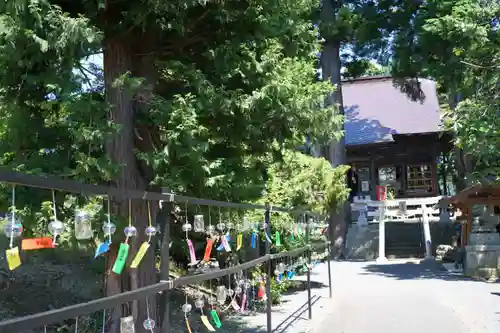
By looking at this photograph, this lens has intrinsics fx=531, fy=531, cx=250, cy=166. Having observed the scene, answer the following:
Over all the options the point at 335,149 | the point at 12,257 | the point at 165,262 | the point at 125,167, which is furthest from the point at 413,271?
the point at 12,257

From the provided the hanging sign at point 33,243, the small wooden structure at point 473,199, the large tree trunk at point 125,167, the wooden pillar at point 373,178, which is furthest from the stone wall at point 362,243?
the hanging sign at point 33,243

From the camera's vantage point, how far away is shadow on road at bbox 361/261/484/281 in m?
16.1

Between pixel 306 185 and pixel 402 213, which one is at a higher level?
pixel 306 185

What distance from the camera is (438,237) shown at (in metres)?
24.6

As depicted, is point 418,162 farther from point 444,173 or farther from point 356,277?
point 356,277

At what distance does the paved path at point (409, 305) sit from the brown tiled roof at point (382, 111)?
10.5m

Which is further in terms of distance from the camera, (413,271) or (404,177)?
(404,177)

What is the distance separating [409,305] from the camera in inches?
421

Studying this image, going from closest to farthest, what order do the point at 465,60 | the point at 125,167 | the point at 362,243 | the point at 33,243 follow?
the point at 33,243, the point at 125,167, the point at 465,60, the point at 362,243

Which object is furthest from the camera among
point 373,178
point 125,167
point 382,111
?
point 382,111

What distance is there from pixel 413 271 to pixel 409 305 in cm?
752

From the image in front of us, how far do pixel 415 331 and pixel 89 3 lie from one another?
20.7ft

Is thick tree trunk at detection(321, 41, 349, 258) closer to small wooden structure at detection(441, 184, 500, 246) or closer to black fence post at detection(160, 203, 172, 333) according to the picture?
small wooden structure at detection(441, 184, 500, 246)

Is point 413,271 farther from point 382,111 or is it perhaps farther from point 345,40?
point 382,111
